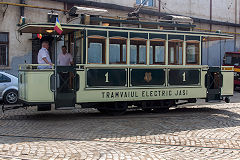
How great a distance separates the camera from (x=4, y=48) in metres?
17.7

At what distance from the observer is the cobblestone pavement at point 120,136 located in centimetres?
598

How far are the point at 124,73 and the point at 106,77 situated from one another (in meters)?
0.60

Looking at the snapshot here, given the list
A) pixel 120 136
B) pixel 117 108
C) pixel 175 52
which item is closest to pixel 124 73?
pixel 117 108

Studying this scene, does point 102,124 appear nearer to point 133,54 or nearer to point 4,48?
point 133,54

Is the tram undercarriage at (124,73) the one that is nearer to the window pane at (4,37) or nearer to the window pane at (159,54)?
the window pane at (159,54)

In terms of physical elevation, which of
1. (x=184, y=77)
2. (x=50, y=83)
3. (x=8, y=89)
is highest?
(x=184, y=77)

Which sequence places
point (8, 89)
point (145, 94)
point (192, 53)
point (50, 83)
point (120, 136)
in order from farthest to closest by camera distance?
point (8, 89) → point (192, 53) → point (145, 94) → point (50, 83) → point (120, 136)

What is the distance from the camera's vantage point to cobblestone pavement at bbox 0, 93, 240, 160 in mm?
5980

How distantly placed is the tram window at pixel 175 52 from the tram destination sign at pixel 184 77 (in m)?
0.30

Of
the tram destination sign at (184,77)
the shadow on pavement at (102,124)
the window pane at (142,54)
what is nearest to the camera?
the shadow on pavement at (102,124)

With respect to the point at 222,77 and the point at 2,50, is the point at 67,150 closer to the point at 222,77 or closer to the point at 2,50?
the point at 222,77

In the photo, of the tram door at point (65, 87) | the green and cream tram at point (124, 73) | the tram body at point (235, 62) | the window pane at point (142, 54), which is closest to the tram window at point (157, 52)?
the green and cream tram at point (124, 73)

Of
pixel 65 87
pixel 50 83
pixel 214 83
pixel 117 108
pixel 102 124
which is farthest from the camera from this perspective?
pixel 214 83

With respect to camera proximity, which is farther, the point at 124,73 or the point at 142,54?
the point at 142,54
